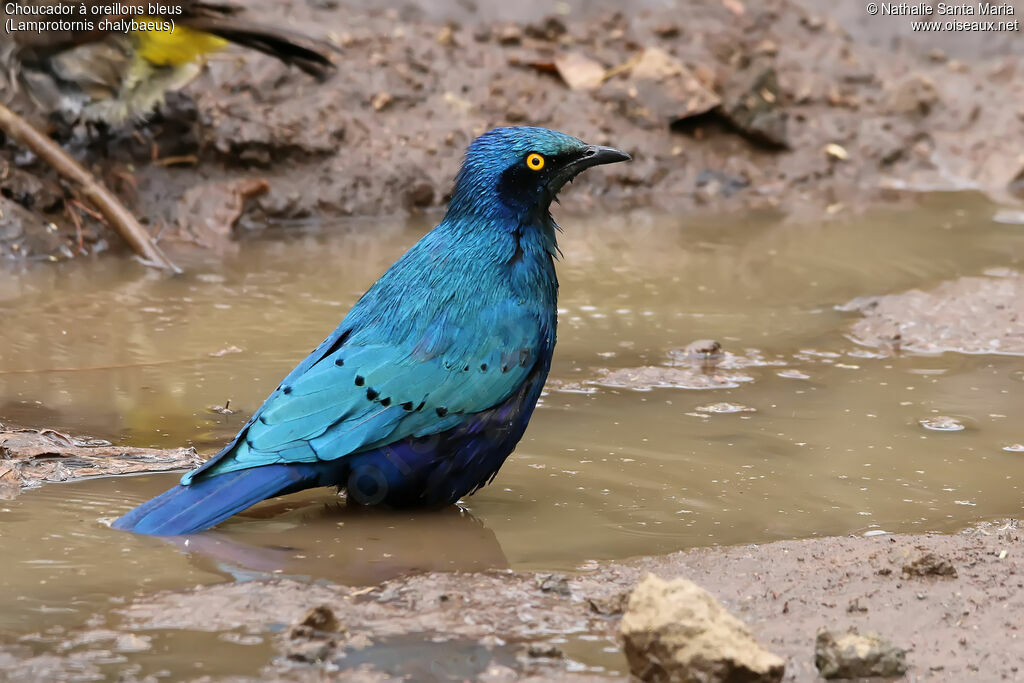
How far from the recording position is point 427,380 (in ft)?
13.9

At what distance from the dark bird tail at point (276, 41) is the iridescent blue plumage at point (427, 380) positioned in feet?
13.1

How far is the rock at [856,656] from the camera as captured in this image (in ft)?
9.75

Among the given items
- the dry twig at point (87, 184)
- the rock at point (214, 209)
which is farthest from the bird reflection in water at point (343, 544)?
the rock at point (214, 209)

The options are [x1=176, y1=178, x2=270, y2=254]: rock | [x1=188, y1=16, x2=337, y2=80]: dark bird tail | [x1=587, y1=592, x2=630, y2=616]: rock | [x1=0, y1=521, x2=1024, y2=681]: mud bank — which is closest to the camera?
[x1=0, y1=521, x2=1024, y2=681]: mud bank

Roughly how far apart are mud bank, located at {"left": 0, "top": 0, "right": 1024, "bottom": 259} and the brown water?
2.09 ft

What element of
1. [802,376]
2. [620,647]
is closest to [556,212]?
[802,376]

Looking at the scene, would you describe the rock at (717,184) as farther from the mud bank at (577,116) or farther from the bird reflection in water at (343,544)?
the bird reflection in water at (343,544)

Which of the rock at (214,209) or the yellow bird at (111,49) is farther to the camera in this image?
the rock at (214,209)

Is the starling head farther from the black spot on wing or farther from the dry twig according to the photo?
the dry twig

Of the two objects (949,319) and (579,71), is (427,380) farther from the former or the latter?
(579,71)

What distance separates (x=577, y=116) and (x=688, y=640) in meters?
7.49

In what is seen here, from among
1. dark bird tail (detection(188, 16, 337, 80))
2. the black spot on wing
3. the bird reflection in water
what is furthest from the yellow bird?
the bird reflection in water

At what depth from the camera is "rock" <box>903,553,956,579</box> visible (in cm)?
356

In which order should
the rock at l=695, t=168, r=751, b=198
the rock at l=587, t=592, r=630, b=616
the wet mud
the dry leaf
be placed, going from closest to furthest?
the rock at l=587, t=592, r=630, b=616 < the wet mud < the rock at l=695, t=168, r=751, b=198 < the dry leaf
